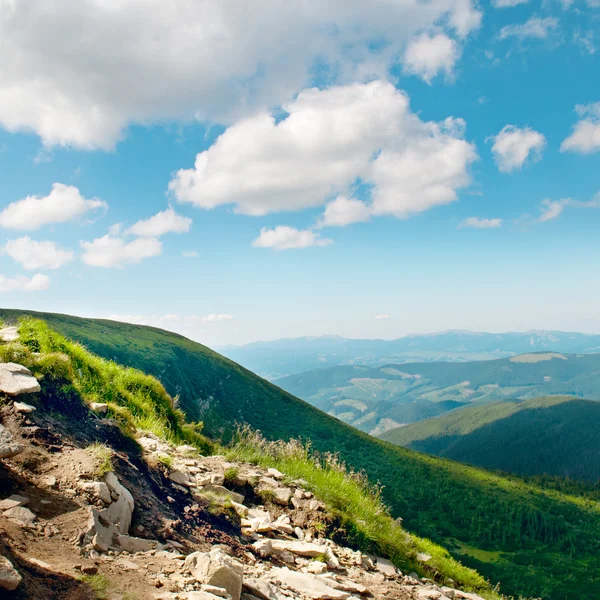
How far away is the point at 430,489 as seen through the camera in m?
103

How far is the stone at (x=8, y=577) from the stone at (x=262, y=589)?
2686mm

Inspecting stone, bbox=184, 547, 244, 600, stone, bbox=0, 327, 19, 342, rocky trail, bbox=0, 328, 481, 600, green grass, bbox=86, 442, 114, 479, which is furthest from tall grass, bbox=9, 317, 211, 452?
stone, bbox=184, 547, 244, 600

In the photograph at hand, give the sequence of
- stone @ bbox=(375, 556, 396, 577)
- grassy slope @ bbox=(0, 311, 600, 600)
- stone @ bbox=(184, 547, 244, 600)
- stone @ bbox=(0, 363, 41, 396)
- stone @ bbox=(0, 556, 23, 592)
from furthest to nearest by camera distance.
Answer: grassy slope @ bbox=(0, 311, 600, 600), stone @ bbox=(375, 556, 396, 577), stone @ bbox=(0, 363, 41, 396), stone @ bbox=(184, 547, 244, 600), stone @ bbox=(0, 556, 23, 592)

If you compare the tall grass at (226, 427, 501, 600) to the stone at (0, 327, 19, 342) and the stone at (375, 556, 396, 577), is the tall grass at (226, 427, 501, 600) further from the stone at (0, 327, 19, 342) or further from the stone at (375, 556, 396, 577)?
the stone at (0, 327, 19, 342)

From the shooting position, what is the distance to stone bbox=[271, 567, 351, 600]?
19.8 feet

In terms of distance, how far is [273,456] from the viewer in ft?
41.3

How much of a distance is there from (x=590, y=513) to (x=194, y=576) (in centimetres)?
15899

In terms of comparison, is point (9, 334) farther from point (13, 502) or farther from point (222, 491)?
point (222, 491)

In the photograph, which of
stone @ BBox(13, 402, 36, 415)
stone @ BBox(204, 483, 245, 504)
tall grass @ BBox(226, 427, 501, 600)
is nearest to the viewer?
stone @ BBox(13, 402, 36, 415)

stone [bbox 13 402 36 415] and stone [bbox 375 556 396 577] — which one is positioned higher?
stone [bbox 13 402 36 415]

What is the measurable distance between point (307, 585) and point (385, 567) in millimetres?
2829

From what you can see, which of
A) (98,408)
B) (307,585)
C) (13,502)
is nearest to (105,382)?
(98,408)

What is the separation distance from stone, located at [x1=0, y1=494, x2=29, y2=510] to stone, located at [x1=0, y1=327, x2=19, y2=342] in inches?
213

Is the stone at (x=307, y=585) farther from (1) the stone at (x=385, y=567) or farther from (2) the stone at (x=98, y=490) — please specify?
(2) the stone at (x=98, y=490)
